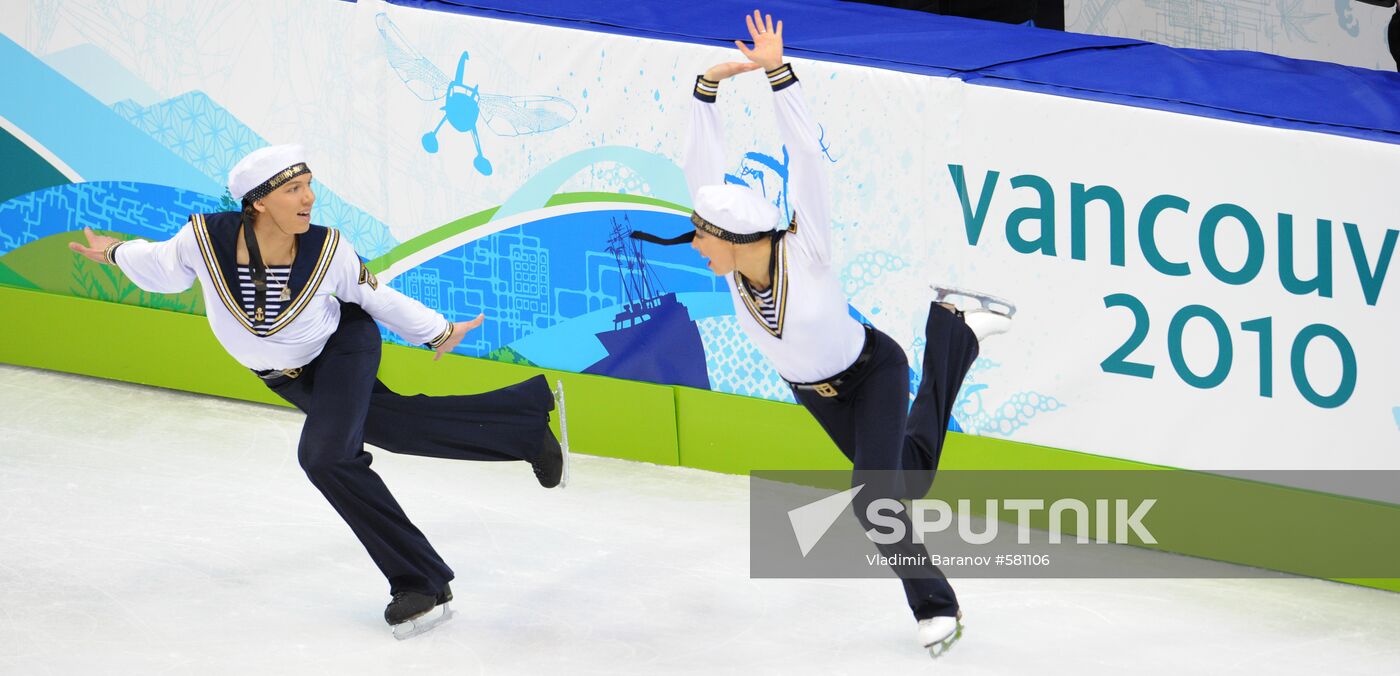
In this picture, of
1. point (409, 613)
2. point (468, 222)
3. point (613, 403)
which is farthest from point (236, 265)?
point (613, 403)

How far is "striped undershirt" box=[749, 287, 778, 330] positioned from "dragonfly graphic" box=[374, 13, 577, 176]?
5.84 feet

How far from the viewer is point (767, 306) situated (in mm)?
4496

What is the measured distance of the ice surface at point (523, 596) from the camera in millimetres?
4742

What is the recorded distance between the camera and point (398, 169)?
21.1ft

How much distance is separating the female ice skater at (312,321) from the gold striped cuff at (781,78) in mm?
1268

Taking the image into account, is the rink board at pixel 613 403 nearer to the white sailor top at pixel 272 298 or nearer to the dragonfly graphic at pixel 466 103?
the dragonfly graphic at pixel 466 103

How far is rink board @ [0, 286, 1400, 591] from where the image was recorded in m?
5.32

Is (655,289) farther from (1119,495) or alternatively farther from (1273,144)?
(1273,144)

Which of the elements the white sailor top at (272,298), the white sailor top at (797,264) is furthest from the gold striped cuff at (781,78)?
the white sailor top at (272,298)

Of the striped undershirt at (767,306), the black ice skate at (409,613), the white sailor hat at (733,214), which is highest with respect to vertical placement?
the white sailor hat at (733,214)

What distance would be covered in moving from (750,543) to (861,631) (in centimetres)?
72

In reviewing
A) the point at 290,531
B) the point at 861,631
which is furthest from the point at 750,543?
the point at 290,531

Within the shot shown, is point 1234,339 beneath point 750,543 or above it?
above

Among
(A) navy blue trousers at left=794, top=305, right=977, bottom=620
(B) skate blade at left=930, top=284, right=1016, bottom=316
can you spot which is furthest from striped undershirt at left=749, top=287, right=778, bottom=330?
(B) skate blade at left=930, top=284, right=1016, bottom=316
